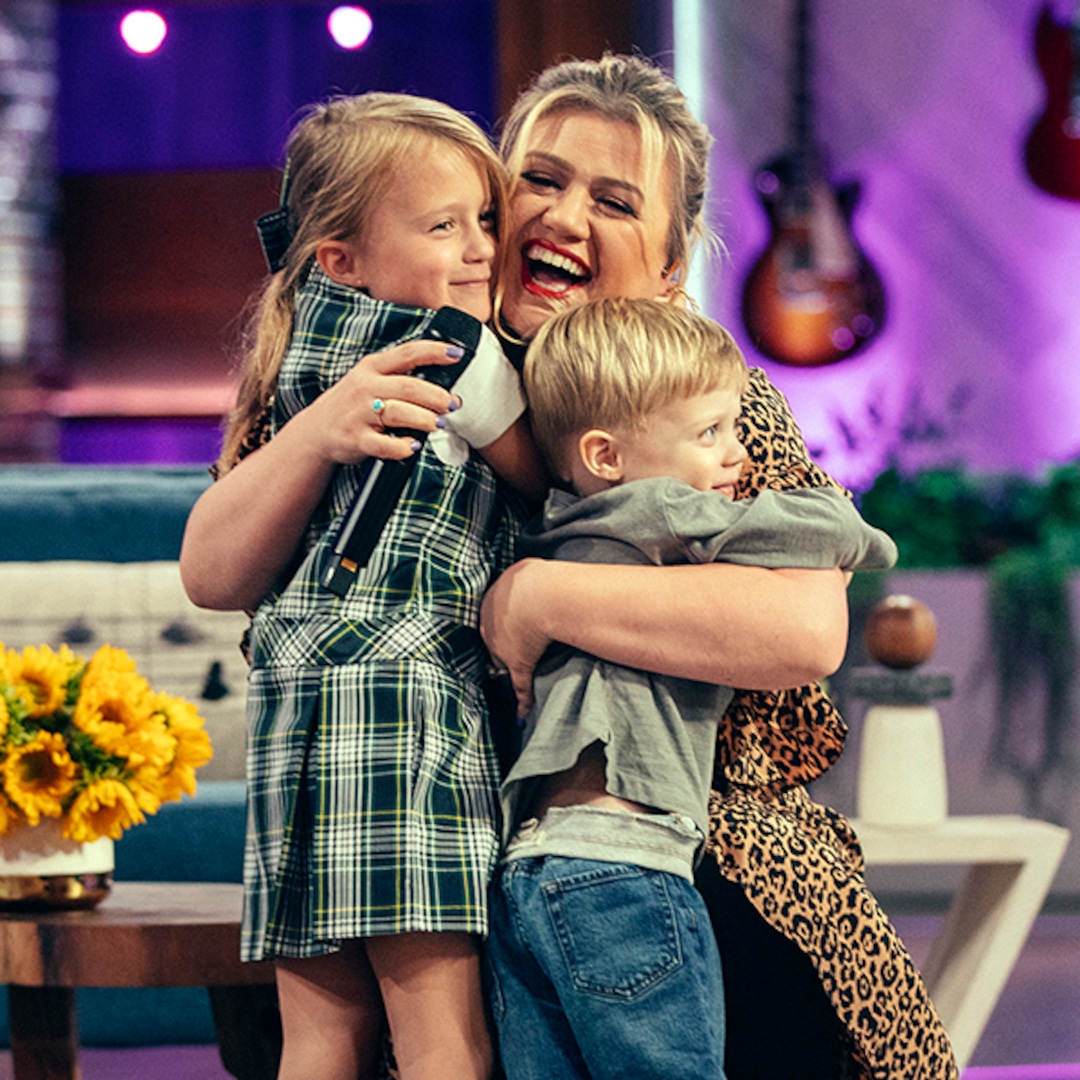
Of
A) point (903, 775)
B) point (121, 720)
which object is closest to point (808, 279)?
point (903, 775)

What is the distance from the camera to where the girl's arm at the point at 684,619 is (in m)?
1.23

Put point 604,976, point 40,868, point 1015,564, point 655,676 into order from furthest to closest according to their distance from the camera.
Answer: point 1015,564 < point 40,868 < point 655,676 < point 604,976

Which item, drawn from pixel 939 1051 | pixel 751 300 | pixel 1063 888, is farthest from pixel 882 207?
pixel 939 1051

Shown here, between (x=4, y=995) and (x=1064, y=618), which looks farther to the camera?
(x=1064, y=618)

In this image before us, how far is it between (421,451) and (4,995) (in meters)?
2.14

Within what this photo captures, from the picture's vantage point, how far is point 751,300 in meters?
5.86

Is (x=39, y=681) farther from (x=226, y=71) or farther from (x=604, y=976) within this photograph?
(x=226, y=71)

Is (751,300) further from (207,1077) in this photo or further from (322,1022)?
(322,1022)

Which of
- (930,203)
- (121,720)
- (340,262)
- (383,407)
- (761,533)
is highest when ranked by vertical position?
(930,203)

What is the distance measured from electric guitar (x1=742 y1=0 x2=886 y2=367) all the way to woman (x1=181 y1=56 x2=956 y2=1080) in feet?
14.4

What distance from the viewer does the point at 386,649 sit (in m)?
1.23

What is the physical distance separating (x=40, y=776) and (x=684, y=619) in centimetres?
104

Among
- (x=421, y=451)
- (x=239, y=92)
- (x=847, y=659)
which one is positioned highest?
(x=239, y=92)

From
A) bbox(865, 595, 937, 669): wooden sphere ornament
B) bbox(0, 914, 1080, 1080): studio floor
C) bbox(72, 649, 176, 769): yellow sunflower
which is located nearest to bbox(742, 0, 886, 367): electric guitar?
bbox(0, 914, 1080, 1080): studio floor
